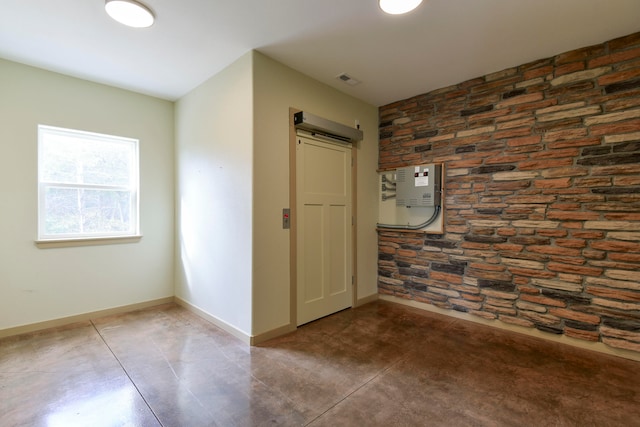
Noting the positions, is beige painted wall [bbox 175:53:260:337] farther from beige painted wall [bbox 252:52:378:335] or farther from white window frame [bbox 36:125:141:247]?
white window frame [bbox 36:125:141:247]

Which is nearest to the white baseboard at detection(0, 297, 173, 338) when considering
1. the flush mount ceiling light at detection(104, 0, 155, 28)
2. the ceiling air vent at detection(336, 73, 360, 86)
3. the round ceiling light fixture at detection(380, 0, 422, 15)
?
the flush mount ceiling light at detection(104, 0, 155, 28)

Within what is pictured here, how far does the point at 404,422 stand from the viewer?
166 centimetres

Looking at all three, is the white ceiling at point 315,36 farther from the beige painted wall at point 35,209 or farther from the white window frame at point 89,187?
the white window frame at point 89,187

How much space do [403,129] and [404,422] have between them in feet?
10.4

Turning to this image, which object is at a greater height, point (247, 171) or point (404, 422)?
point (247, 171)

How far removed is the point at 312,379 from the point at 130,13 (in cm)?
297

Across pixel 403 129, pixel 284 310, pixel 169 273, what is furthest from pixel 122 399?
pixel 403 129

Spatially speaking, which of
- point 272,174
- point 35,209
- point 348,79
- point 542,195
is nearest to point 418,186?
point 542,195

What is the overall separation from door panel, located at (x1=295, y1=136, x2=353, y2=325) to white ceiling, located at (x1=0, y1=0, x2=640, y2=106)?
2.90 feet

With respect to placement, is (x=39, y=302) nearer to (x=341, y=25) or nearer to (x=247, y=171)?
(x=247, y=171)

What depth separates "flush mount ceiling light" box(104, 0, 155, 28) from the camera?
1961 millimetres

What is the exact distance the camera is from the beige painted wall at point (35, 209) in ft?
9.16

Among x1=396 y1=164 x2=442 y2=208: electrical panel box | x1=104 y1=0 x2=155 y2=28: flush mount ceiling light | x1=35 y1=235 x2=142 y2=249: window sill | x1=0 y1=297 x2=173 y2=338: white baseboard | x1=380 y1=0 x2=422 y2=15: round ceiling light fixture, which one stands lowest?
x1=0 y1=297 x2=173 y2=338: white baseboard

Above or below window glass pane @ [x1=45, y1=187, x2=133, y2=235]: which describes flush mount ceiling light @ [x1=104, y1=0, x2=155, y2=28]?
above
